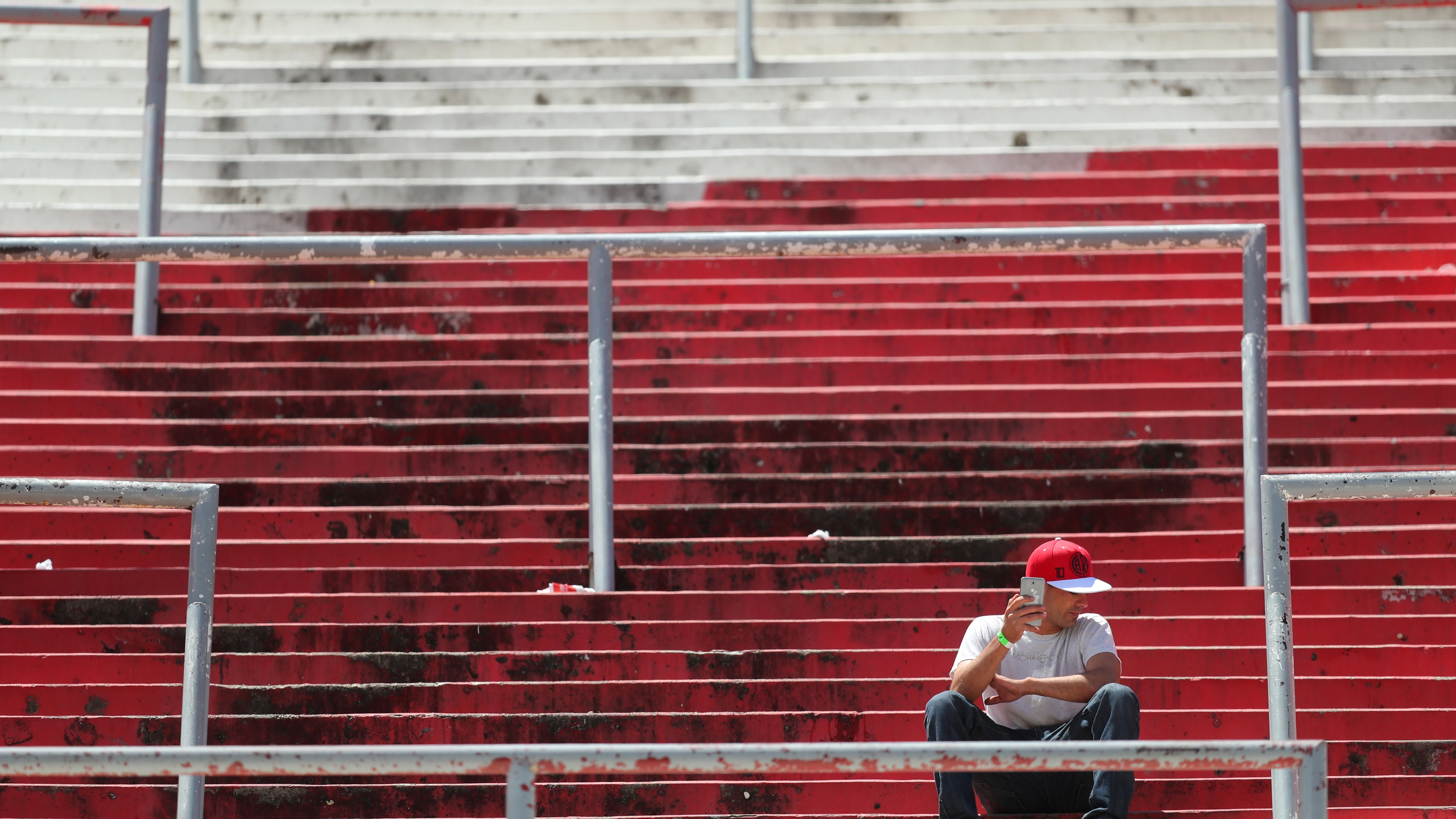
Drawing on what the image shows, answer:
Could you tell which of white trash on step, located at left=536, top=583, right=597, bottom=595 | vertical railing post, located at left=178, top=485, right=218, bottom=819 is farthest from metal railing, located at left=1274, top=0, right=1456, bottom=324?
vertical railing post, located at left=178, top=485, right=218, bottom=819

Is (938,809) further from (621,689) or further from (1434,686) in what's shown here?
(1434,686)

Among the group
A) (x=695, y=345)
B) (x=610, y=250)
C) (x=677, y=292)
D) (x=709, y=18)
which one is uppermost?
(x=709, y=18)

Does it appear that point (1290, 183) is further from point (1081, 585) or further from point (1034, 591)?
point (1034, 591)

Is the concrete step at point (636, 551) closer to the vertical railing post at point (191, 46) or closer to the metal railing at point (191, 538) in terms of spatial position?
the metal railing at point (191, 538)

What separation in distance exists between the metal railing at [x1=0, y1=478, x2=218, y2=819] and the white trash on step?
1188 millimetres

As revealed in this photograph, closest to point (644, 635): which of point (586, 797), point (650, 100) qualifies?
point (586, 797)

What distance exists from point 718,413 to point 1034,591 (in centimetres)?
195

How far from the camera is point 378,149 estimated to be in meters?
7.26

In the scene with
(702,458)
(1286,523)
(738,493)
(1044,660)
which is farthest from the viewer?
(702,458)

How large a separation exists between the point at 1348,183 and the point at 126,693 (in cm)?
553

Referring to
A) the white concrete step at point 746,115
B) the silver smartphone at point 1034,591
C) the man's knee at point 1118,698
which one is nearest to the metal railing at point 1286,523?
the man's knee at point 1118,698

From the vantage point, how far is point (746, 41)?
300 inches

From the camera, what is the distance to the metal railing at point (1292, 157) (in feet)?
18.8

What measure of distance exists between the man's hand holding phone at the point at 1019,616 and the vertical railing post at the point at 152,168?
377cm
